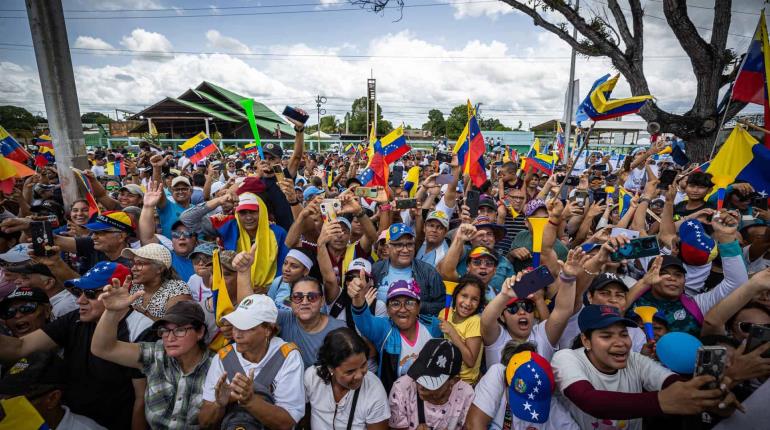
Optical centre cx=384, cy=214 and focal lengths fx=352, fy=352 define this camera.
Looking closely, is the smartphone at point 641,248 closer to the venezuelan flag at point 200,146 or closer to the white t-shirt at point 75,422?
the white t-shirt at point 75,422

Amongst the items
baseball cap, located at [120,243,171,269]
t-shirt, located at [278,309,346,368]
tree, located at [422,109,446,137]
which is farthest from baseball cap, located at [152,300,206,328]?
tree, located at [422,109,446,137]

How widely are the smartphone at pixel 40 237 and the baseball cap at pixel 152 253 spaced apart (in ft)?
2.00

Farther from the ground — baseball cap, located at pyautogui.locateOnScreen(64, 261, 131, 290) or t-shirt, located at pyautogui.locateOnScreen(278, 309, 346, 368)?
baseball cap, located at pyautogui.locateOnScreen(64, 261, 131, 290)

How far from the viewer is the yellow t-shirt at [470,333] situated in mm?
2580

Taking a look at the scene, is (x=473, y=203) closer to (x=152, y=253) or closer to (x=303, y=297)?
(x=303, y=297)

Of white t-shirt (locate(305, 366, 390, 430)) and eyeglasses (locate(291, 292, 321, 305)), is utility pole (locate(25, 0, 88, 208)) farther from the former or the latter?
white t-shirt (locate(305, 366, 390, 430))

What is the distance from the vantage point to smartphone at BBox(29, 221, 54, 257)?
2.93 m

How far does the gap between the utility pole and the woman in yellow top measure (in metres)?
5.29

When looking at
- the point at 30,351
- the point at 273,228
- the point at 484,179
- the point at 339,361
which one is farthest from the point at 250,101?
the point at 339,361

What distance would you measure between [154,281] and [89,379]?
33.0 inches

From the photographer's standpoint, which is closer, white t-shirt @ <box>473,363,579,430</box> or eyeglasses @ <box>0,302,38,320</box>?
white t-shirt @ <box>473,363,579,430</box>

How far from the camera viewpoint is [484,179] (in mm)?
5867

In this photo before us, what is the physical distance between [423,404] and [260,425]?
3.38 ft

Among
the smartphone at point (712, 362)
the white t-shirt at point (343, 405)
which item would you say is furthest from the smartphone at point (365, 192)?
the smartphone at point (712, 362)
